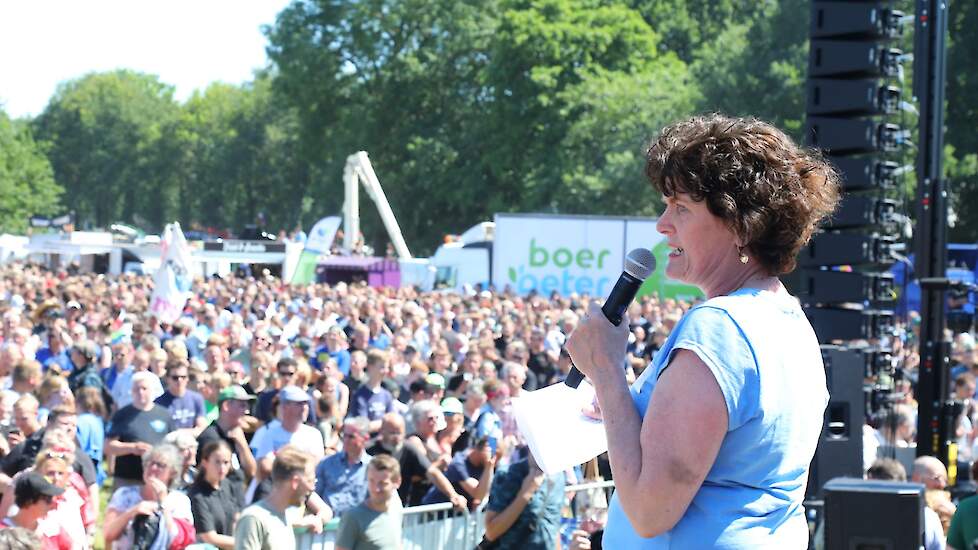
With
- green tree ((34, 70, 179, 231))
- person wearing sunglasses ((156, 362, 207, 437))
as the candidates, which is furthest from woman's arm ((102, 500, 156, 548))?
green tree ((34, 70, 179, 231))

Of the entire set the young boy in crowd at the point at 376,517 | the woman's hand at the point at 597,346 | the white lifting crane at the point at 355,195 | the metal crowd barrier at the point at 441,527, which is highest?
the white lifting crane at the point at 355,195

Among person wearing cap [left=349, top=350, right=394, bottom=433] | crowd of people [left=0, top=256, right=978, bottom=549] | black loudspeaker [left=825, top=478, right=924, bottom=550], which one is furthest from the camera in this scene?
person wearing cap [left=349, top=350, right=394, bottom=433]

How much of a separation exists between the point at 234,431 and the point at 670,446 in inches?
299

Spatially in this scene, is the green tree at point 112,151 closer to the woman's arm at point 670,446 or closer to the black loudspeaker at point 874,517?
the black loudspeaker at point 874,517

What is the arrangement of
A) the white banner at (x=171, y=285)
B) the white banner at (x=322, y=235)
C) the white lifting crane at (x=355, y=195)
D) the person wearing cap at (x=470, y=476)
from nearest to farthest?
1. the person wearing cap at (x=470, y=476)
2. the white banner at (x=171, y=285)
3. the white banner at (x=322, y=235)
4. the white lifting crane at (x=355, y=195)

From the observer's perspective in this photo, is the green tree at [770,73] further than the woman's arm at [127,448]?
Yes

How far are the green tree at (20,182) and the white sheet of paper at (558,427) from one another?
7370 cm

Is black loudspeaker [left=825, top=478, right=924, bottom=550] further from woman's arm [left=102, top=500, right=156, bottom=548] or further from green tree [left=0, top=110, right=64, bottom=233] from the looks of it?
green tree [left=0, top=110, right=64, bottom=233]

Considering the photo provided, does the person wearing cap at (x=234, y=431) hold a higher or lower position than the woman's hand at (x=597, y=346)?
lower

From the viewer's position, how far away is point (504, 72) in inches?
1988

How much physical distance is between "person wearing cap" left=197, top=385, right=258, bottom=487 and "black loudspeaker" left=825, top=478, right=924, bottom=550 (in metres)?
5.92

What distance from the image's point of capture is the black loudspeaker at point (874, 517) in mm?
3256

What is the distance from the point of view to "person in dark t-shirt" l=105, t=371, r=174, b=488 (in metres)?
9.34

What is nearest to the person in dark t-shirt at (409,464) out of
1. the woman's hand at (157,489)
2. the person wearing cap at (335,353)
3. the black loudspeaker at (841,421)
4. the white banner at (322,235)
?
the woman's hand at (157,489)
